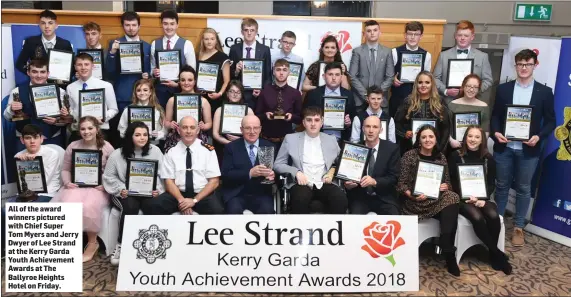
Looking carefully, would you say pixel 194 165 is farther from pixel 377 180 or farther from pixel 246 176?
pixel 377 180

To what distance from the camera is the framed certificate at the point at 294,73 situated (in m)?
4.81

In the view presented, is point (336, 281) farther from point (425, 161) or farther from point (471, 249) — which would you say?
point (471, 249)

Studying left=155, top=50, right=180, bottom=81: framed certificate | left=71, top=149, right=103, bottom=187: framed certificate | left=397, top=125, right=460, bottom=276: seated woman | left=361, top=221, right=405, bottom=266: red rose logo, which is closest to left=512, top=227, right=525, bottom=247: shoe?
left=397, top=125, right=460, bottom=276: seated woman

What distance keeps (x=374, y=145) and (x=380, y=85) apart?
1.03 metres

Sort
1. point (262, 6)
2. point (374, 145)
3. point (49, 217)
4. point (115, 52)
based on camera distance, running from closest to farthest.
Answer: point (49, 217), point (374, 145), point (115, 52), point (262, 6)

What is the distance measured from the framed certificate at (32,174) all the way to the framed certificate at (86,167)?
30cm

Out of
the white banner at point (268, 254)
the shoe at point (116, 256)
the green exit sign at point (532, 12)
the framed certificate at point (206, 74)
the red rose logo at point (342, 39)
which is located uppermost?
the green exit sign at point (532, 12)

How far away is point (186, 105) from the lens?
4.38m

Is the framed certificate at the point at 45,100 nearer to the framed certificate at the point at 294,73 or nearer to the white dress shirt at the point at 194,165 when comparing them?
the white dress shirt at the point at 194,165

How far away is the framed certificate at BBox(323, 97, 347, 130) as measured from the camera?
437 cm

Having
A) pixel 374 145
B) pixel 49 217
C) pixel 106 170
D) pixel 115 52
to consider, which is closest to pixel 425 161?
pixel 374 145

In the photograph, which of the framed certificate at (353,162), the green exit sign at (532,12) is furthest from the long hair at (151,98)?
the green exit sign at (532,12)

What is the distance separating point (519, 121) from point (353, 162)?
1.60 meters

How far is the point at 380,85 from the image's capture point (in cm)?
487
